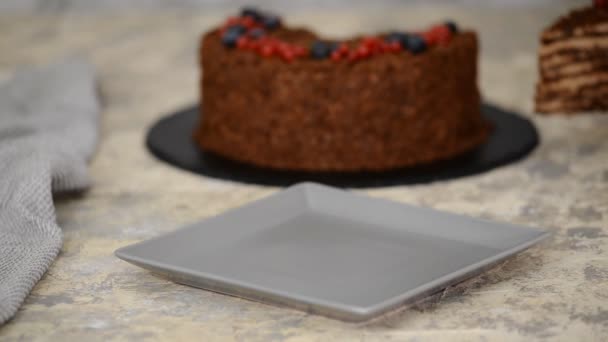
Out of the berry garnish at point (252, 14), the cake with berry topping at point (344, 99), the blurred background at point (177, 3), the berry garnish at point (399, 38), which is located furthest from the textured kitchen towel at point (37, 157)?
the blurred background at point (177, 3)

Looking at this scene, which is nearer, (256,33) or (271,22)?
(256,33)

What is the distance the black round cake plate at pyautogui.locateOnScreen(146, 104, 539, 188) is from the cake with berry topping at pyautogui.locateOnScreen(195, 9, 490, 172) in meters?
0.05

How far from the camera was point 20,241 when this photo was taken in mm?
1918

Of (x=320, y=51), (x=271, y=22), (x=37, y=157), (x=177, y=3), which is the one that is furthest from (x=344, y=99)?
(x=177, y=3)

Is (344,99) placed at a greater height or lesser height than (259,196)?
greater

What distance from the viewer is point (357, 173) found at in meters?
2.44

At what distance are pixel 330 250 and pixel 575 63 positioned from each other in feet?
4.12

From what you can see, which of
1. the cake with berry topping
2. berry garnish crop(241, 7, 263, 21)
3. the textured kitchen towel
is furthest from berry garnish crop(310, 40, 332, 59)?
the textured kitchen towel

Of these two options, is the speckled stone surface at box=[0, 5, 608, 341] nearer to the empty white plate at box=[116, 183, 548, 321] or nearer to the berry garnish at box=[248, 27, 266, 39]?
the empty white plate at box=[116, 183, 548, 321]

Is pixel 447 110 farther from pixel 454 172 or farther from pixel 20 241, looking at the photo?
pixel 20 241

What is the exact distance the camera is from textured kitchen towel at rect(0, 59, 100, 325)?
1.83m

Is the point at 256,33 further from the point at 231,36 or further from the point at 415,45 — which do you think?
the point at 415,45

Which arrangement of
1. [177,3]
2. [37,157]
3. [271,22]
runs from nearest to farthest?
1. [37,157]
2. [271,22]
3. [177,3]

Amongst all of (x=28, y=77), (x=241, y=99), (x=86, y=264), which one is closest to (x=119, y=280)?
(x=86, y=264)
